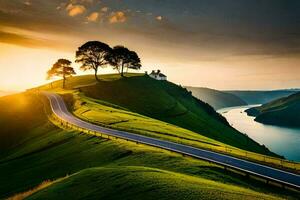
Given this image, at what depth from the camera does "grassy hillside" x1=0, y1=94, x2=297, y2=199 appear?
27047mm

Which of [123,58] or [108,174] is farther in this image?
[123,58]

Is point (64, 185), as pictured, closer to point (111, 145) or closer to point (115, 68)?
point (111, 145)

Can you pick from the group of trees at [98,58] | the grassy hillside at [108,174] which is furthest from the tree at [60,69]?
the grassy hillside at [108,174]

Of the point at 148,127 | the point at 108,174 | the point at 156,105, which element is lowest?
the point at 148,127

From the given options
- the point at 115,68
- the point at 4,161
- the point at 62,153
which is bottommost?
the point at 4,161

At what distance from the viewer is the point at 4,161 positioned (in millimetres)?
61656

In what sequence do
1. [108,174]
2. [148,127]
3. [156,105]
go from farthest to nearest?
[156,105]
[148,127]
[108,174]

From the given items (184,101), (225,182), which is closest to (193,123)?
(184,101)

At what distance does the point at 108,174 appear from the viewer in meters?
31.8

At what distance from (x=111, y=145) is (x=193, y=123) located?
78563 millimetres

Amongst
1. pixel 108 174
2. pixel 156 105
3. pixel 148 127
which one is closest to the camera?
pixel 108 174

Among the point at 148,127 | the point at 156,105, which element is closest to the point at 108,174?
the point at 148,127

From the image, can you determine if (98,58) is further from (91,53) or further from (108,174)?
(108,174)

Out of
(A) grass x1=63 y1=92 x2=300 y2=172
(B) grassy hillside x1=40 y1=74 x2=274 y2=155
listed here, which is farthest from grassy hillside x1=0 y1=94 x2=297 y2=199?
(B) grassy hillside x1=40 y1=74 x2=274 y2=155
